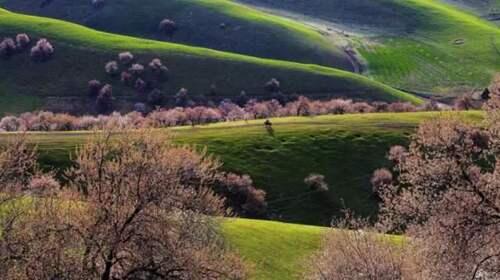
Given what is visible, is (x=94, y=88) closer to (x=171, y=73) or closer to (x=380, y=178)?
(x=171, y=73)

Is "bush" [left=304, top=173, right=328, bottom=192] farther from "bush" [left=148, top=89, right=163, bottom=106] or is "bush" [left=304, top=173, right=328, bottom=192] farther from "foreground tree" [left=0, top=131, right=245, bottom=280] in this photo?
"bush" [left=148, top=89, right=163, bottom=106]

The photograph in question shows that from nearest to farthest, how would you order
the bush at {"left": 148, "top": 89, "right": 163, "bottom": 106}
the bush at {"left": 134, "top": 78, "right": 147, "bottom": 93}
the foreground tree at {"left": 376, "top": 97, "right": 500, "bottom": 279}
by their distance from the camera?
the foreground tree at {"left": 376, "top": 97, "right": 500, "bottom": 279} → the bush at {"left": 148, "top": 89, "right": 163, "bottom": 106} → the bush at {"left": 134, "top": 78, "right": 147, "bottom": 93}

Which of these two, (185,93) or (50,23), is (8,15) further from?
(185,93)

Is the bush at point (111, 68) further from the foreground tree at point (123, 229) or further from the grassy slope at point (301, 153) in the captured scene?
the foreground tree at point (123, 229)

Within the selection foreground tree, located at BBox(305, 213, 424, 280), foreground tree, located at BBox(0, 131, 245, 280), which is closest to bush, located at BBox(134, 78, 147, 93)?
foreground tree, located at BBox(305, 213, 424, 280)

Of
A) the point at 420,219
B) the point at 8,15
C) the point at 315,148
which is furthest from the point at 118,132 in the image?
the point at 8,15

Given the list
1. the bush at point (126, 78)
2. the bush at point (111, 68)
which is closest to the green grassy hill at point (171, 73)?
the bush at point (126, 78)
